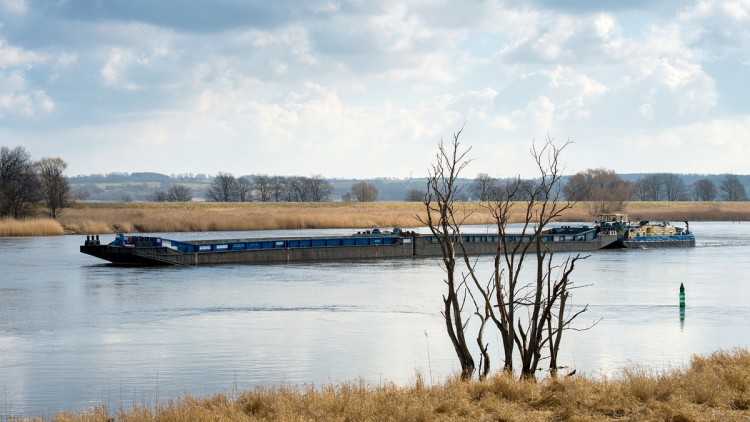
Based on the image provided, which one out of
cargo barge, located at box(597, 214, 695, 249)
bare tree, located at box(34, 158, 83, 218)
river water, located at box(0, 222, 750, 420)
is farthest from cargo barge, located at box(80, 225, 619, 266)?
bare tree, located at box(34, 158, 83, 218)

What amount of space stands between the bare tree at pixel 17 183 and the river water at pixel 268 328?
42.4m

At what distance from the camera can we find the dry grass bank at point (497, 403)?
38.9ft

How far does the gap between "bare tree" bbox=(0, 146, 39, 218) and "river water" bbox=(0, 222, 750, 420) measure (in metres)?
42.4

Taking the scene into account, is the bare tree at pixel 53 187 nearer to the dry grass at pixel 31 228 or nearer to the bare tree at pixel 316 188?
the dry grass at pixel 31 228

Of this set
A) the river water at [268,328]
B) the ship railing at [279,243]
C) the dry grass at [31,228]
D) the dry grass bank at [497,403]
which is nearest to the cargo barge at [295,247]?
the ship railing at [279,243]

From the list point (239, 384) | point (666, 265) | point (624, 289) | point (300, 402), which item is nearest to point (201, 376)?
point (239, 384)

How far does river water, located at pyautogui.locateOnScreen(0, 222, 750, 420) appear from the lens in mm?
18094

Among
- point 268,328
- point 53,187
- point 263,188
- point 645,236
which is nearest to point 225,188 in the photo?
point 263,188

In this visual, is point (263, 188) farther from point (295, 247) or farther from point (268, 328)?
point (268, 328)

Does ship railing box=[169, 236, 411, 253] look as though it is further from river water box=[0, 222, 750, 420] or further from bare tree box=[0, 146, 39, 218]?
bare tree box=[0, 146, 39, 218]

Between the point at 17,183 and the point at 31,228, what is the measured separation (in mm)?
16082

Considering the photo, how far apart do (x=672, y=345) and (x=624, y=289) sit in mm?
15360

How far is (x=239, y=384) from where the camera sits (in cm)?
1731

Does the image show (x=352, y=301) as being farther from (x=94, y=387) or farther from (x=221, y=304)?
(x=94, y=387)
